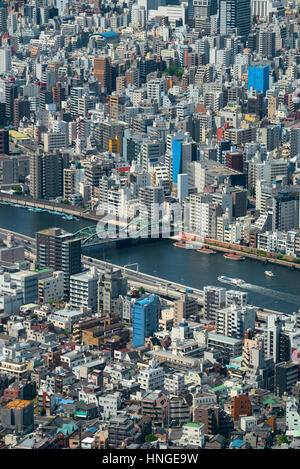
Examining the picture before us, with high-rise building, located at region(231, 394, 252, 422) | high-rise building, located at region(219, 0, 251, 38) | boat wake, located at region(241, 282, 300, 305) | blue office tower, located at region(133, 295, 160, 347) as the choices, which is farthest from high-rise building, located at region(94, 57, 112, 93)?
high-rise building, located at region(231, 394, 252, 422)

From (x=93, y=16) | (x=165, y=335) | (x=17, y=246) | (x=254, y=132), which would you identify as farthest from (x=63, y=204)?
(x=93, y=16)

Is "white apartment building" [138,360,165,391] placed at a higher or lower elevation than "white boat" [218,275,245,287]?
higher

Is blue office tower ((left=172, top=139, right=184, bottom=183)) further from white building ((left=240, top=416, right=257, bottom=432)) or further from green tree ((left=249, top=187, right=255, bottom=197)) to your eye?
white building ((left=240, top=416, right=257, bottom=432))

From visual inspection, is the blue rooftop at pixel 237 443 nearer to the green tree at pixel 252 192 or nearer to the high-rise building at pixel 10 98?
the green tree at pixel 252 192

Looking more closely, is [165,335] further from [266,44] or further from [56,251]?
[266,44]

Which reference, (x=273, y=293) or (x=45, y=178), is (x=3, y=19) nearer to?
(x=45, y=178)
